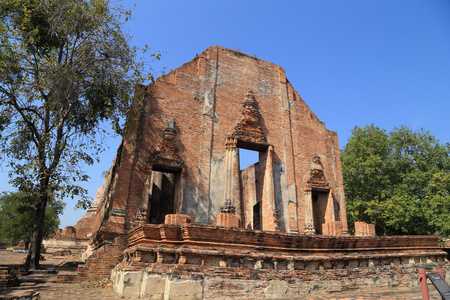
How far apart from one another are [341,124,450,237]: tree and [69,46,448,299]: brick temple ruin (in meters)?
6.37

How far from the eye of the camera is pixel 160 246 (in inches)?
238

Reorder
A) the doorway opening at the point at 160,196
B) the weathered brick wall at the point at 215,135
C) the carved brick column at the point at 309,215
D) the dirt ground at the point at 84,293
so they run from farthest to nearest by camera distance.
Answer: the doorway opening at the point at 160,196
the carved brick column at the point at 309,215
the weathered brick wall at the point at 215,135
the dirt ground at the point at 84,293

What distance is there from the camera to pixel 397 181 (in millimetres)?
19969

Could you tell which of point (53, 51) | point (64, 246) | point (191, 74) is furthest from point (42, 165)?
point (64, 246)

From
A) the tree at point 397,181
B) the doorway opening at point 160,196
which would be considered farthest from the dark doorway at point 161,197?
the tree at point 397,181

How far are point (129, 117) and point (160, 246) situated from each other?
5749 mm

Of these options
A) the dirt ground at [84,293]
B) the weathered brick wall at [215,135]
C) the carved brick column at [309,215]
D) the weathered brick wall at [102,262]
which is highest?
the weathered brick wall at [215,135]

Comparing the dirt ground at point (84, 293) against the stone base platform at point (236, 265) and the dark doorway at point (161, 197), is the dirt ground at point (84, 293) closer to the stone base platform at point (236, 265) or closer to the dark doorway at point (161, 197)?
the stone base platform at point (236, 265)

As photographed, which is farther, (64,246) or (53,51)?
(64,246)

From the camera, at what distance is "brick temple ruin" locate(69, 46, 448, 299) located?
19.2ft

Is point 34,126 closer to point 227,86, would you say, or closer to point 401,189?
point 227,86

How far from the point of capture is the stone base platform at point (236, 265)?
5.45 meters

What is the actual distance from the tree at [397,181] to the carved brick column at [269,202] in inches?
365

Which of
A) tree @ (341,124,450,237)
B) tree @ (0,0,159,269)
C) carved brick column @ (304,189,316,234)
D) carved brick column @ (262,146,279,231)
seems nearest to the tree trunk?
tree @ (0,0,159,269)
